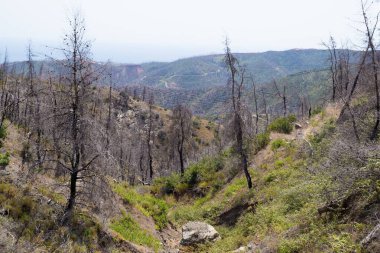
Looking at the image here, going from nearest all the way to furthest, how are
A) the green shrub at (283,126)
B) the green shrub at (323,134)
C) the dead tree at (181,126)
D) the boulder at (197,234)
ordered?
1. the boulder at (197,234)
2. the green shrub at (323,134)
3. the green shrub at (283,126)
4. the dead tree at (181,126)

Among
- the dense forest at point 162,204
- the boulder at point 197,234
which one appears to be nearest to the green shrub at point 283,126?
the dense forest at point 162,204

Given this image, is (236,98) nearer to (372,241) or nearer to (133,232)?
(133,232)

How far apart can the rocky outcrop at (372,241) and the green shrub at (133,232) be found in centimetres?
945

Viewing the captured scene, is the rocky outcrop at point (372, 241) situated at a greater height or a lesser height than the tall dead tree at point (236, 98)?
lesser

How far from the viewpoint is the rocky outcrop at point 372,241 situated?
740 cm

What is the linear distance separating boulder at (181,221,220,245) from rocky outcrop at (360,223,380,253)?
35.3ft

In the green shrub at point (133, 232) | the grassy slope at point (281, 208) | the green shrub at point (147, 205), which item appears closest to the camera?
the grassy slope at point (281, 208)

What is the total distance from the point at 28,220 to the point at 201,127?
108161mm

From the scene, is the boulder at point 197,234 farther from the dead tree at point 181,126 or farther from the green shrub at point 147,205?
the dead tree at point 181,126

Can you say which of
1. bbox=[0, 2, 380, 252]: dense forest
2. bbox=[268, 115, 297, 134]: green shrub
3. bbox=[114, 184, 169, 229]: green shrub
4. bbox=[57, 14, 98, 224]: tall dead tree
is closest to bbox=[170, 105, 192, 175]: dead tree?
bbox=[268, 115, 297, 134]: green shrub

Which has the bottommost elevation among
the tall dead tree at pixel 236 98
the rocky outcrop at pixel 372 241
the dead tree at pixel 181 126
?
the dead tree at pixel 181 126

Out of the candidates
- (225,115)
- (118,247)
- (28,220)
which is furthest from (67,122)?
(225,115)

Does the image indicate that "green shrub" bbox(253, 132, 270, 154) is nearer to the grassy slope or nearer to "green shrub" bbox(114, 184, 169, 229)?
the grassy slope

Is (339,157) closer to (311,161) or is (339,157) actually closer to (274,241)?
(274,241)
